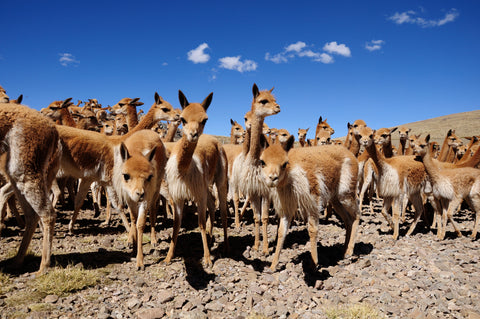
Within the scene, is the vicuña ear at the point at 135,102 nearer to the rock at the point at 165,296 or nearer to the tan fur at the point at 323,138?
the rock at the point at 165,296

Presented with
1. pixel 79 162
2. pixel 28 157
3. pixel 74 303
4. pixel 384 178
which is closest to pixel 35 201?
pixel 28 157

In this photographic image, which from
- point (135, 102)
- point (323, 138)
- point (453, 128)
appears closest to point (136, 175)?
point (135, 102)

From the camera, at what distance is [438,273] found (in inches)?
195

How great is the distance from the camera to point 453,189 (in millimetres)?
7324

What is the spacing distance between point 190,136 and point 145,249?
9.32 ft

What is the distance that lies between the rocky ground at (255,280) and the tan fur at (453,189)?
0.71 meters

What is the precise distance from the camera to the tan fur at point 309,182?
461 centimetres

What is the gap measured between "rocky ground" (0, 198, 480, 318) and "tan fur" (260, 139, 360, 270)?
55 centimetres

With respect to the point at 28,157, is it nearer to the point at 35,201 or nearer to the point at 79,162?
the point at 35,201

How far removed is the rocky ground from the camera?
3.75m

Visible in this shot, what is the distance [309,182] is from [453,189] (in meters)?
4.85

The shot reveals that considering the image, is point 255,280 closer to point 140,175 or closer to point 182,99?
point 140,175

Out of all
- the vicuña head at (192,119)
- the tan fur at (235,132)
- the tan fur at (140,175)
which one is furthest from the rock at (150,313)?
the tan fur at (235,132)

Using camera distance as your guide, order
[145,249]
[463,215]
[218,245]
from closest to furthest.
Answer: [145,249] → [218,245] → [463,215]
